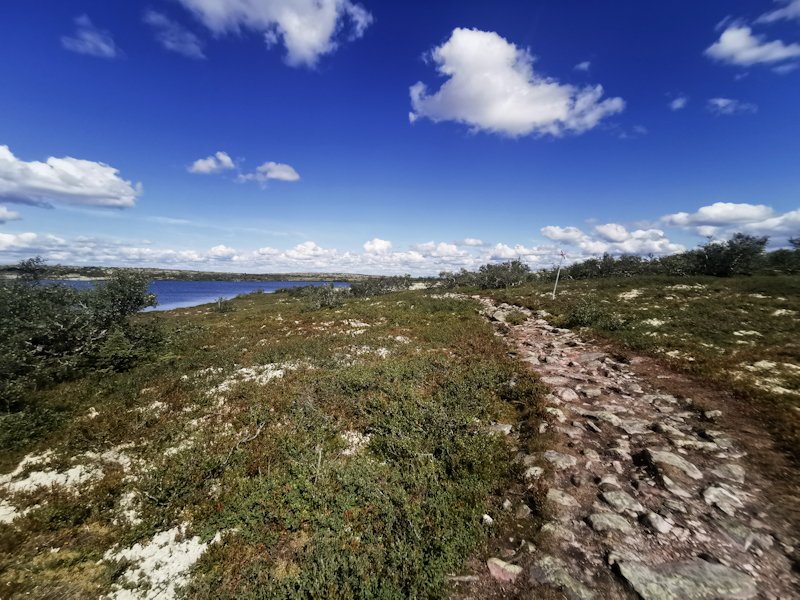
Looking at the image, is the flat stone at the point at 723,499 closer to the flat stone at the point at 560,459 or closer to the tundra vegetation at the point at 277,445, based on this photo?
the flat stone at the point at 560,459

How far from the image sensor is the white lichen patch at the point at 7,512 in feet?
18.8

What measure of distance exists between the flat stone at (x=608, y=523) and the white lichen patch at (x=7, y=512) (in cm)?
1057

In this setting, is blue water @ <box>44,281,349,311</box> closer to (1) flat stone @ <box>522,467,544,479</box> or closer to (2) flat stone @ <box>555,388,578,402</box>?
(1) flat stone @ <box>522,467,544,479</box>

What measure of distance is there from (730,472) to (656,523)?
2.57 m

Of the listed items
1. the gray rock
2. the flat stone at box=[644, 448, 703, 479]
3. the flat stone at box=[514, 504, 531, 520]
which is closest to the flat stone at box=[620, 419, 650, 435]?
the flat stone at box=[644, 448, 703, 479]

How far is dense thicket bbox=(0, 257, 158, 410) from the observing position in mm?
9992

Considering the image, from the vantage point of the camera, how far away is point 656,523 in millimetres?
4828

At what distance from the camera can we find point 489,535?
5.18 m

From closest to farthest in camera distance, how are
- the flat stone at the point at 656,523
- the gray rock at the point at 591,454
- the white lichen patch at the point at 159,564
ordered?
the white lichen patch at the point at 159,564 < the flat stone at the point at 656,523 < the gray rock at the point at 591,454

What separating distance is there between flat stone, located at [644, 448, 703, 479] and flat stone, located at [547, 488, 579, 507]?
209 cm

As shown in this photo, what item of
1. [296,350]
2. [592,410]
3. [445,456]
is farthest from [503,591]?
[296,350]

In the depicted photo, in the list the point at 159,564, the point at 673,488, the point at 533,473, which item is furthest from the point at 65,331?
the point at 673,488

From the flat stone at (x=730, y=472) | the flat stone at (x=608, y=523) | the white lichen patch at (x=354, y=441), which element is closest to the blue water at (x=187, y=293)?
the white lichen patch at (x=354, y=441)

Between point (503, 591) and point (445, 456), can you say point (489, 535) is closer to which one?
point (503, 591)
